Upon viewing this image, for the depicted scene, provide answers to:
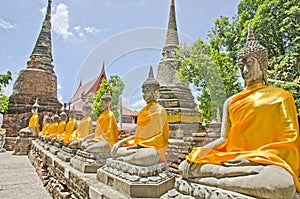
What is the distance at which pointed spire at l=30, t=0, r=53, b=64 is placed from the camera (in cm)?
2103

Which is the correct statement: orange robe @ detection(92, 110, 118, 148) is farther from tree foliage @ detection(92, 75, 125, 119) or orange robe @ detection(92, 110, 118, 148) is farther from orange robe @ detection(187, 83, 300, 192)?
tree foliage @ detection(92, 75, 125, 119)

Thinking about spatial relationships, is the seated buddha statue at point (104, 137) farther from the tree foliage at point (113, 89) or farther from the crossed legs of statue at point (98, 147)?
the tree foliage at point (113, 89)

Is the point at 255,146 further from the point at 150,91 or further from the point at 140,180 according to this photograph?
the point at 150,91

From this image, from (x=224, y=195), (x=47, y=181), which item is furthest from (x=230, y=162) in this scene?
(x=47, y=181)

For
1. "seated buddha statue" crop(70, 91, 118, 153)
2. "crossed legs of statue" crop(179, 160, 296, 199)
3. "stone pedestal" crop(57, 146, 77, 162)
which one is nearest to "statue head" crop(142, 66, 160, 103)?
"seated buddha statue" crop(70, 91, 118, 153)

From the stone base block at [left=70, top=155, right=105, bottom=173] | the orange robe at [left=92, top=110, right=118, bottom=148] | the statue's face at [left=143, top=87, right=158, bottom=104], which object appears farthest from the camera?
the orange robe at [left=92, top=110, right=118, bottom=148]

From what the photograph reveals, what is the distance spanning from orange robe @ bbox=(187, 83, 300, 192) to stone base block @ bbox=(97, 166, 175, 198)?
2.93ft

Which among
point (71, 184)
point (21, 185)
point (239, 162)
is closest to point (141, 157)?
point (239, 162)

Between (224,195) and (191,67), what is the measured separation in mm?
12530

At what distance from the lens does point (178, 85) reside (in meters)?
12.3

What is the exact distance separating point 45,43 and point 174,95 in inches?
635

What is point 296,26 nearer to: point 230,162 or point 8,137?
point 230,162

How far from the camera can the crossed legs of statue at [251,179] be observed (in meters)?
1.82

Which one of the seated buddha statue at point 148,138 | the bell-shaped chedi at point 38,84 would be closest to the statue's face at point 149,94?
the seated buddha statue at point 148,138
